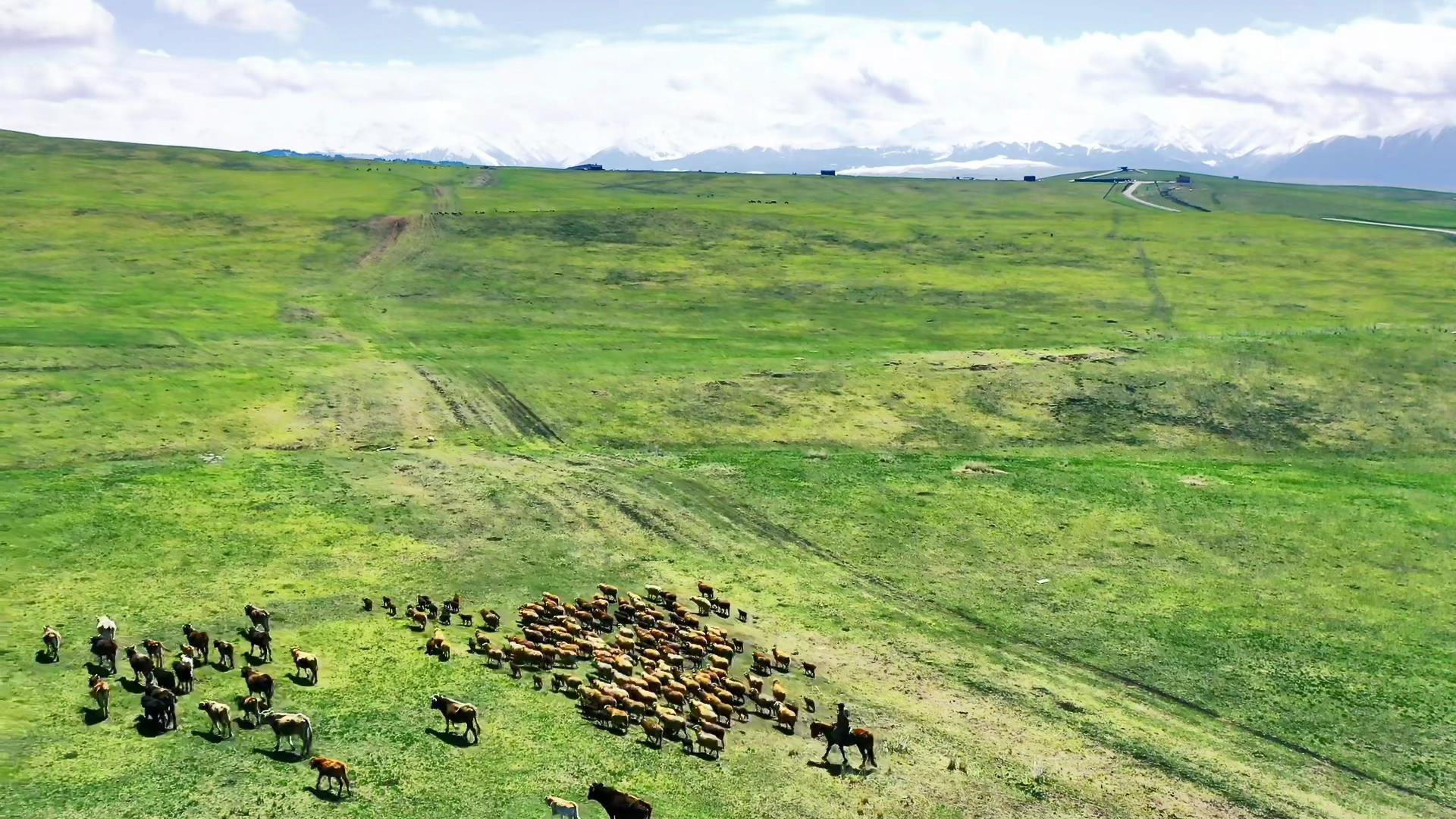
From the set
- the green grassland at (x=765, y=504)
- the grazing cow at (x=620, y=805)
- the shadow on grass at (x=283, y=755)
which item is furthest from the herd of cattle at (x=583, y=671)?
the green grassland at (x=765, y=504)

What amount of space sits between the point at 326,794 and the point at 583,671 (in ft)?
34.8

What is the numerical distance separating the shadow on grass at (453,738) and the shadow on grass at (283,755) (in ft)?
11.4

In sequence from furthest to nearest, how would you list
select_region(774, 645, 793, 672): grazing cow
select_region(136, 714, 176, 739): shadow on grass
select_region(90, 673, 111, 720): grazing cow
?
1. select_region(774, 645, 793, 672): grazing cow
2. select_region(90, 673, 111, 720): grazing cow
3. select_region(136, 714, 176, 739): shadow on grass

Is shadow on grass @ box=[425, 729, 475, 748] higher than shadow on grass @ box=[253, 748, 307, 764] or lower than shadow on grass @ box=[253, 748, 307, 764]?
lower

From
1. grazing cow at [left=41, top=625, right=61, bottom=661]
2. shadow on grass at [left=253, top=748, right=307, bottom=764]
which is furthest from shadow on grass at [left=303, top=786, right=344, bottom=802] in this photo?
grazing cow at [left=41, top=625, right=61, bottom=661]

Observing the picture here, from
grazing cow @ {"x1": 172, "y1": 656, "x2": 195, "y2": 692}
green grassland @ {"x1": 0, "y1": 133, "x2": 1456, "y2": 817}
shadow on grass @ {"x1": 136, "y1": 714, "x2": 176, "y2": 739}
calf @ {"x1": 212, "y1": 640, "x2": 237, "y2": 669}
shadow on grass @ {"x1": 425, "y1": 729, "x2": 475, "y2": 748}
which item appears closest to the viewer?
shadow on grass @ {"x1": 136, "y1": 714, "x2": 176, "y2": 739}

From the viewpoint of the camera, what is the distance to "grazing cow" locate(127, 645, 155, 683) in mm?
32406

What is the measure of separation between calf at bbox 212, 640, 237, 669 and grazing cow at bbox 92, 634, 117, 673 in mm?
2793

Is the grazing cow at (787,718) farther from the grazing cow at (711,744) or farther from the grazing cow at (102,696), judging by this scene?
the grazing cow at (102,696)

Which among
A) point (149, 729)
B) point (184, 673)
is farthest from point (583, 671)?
point (149, 729)

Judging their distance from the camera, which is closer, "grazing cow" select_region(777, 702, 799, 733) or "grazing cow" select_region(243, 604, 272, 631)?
"grazing cow" select_region(777, 702, 799, 733)

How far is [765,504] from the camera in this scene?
186 ft

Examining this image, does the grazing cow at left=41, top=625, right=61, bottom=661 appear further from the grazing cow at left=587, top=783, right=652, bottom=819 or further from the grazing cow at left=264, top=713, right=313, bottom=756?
the grazing cow at left=587, top=783, right=652, bottom=819

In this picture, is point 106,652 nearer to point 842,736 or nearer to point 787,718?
point 787,718
